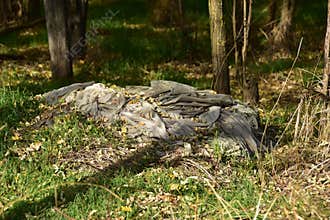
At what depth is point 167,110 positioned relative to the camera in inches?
249

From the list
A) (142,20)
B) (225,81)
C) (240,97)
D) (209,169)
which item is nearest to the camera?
(209,169)

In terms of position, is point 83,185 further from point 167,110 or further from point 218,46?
point 218,46

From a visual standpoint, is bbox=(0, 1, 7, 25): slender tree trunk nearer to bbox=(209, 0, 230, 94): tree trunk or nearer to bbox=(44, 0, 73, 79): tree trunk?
bbox=(44, 0, 73, 79): tree trunk

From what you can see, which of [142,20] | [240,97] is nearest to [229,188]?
[240,97]

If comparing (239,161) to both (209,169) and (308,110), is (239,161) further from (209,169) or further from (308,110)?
(308,110)

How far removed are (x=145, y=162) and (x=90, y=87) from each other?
5.07ft

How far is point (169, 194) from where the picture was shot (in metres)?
4.85

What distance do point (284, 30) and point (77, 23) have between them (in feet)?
12.3

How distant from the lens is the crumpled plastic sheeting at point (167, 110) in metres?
5.99

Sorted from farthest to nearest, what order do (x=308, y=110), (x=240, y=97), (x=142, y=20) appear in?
1. (x=142, y=20)
2. (x=240, y=97)
3. (x=308, y=110)

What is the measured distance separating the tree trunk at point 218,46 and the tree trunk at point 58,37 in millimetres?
2549

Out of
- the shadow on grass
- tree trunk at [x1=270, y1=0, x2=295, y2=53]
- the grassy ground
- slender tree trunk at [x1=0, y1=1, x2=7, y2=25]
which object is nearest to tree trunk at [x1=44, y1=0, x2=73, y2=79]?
the grassy ground

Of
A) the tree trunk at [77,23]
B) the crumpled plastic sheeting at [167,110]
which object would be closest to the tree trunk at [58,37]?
the tree trunk at [77,23]

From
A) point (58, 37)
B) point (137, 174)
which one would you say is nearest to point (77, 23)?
point (58, 37)
